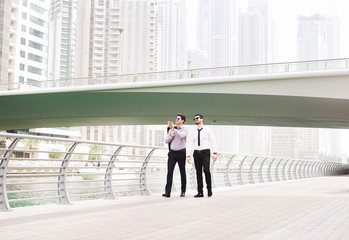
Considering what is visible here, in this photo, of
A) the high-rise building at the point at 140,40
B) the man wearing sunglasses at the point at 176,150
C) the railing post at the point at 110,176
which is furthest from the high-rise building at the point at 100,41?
the railing post at the point at 110,176

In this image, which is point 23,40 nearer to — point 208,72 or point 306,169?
point 208,72

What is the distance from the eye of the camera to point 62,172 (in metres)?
8.83

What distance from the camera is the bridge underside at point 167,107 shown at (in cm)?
2998

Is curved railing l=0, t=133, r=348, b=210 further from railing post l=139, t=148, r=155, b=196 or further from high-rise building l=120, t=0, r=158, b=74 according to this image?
high-rise building l=120, t=0, r=158, b=74

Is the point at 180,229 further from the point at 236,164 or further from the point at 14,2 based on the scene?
the point at 14,2

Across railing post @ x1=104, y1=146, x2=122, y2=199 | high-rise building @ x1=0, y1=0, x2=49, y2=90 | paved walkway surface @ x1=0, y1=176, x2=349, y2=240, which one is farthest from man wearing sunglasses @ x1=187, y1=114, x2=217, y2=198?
high-rise building @ x1=0, y1=0, x2=49, y2=90

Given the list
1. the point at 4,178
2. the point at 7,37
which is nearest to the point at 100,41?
the point at 7,37

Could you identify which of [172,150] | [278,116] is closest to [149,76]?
[278,116]

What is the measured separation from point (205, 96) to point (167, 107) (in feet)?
15.9

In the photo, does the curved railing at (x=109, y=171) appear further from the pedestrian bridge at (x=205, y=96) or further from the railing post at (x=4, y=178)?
the pedestrian bridge at (x=205, y=96)

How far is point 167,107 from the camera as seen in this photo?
113ft

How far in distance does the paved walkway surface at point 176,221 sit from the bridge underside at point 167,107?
64.5 ft

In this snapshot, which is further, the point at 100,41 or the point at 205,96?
the point at 100,41

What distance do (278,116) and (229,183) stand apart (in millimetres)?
19246
